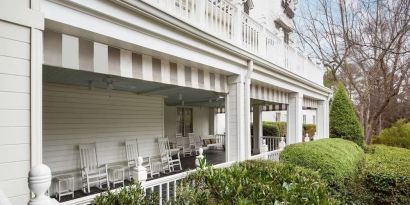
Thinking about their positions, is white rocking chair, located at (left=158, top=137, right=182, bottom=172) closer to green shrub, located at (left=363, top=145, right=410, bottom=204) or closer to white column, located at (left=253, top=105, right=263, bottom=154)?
green shrub, located at (left=363, top=145, right=410, bottom=204)

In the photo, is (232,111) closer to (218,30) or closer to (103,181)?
(218,30)

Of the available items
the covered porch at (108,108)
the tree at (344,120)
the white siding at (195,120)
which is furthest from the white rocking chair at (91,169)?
the tree at (344,120)

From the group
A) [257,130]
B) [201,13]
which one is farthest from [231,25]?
[257,130]

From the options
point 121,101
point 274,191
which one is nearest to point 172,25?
point 274,191

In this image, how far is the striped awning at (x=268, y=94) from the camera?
29.0 feet

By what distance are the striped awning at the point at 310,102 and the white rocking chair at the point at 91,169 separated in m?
9.29

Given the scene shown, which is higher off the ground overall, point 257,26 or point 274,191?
point 257,26

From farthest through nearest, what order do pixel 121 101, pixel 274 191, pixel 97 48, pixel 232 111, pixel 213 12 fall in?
pixel 121 101 < pixel 232 111 < pixel 213 12 < pixel 97 48 < pixel 274 191

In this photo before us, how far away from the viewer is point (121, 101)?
9.31m

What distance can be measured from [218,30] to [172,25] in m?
1.84

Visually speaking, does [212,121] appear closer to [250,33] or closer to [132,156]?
[132,156]

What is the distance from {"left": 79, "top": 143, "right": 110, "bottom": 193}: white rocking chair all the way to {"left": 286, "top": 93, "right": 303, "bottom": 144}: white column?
713 centimetres

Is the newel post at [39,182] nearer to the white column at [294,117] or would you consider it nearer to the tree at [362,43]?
the white column at [294,117]

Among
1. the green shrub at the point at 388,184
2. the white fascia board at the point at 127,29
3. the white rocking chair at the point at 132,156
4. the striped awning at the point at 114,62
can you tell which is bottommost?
the green shrub at the point at 388,184
